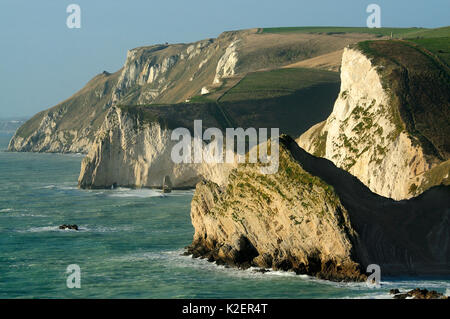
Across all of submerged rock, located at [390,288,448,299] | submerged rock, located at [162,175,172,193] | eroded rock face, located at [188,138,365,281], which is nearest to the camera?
submerged rock, located at [390,288,448,299]

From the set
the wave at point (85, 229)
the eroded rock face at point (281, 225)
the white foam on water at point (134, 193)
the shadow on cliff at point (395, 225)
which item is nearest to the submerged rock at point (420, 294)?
the eroded rock face at point (281, 225)

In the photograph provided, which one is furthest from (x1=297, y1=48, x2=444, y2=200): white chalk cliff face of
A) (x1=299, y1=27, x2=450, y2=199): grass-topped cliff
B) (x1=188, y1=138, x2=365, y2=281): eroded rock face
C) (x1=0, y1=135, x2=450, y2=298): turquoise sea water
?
(x1=0, y1=135, x2=450, y2=298): turquoise sea water

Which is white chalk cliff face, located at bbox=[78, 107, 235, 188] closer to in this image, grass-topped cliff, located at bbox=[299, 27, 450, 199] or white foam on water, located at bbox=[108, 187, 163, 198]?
white foam on water, located at bbox=[108, 187, 163, 198]

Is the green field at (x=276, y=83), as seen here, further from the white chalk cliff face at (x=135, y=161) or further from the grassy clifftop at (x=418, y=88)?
the grassy clifftop at (x=418, y=88)

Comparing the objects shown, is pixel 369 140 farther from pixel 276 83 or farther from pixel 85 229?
pixel 276 83
